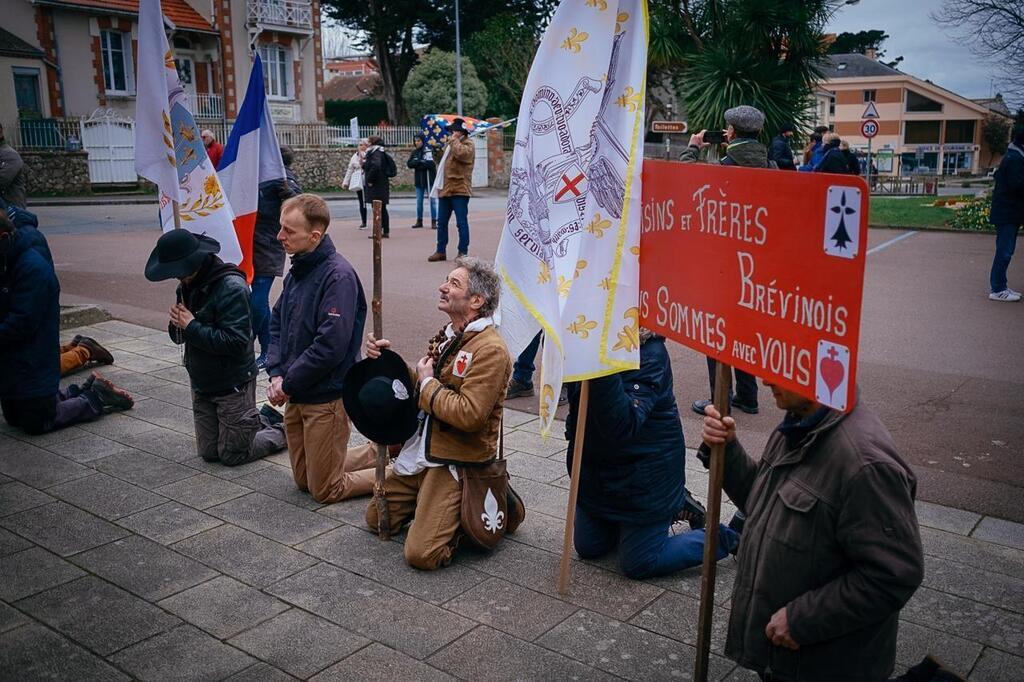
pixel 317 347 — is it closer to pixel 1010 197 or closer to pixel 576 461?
pixel 576 461

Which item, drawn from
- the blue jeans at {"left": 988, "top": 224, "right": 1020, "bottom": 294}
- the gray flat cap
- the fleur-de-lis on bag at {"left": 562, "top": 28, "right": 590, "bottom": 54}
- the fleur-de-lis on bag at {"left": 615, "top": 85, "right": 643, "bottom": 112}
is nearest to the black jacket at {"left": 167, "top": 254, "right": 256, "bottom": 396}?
the fleur-de-lis on bag at {"left": 562, "top": 28, "right": 590, "bottom": 54}

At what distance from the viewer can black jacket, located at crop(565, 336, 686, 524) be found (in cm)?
423

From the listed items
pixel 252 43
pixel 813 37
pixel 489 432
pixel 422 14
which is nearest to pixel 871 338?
pixel 489 432

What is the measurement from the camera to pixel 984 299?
11734 mm

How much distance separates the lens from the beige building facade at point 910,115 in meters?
80.1

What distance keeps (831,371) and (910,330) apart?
807cm

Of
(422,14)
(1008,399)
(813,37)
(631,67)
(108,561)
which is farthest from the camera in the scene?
(422,14)

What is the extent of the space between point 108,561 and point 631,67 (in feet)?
11.4

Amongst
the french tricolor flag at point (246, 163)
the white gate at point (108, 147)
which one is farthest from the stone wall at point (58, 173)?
the french tricolor flag at point (246, 163)

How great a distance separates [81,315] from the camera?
32.6 feet

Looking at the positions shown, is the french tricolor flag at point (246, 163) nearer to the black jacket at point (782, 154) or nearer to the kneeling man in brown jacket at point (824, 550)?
the kneeling man in brown jacket at point (824, 550)

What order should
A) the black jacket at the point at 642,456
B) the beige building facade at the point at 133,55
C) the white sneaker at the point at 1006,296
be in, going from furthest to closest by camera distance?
the beige building facade at the point at 133,55 → the white sneaker at the point at 1006,296 → the black jacket at the point at 642,456

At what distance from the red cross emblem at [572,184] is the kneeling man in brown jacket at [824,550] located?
1274mm

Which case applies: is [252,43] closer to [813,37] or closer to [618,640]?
[813,37]
